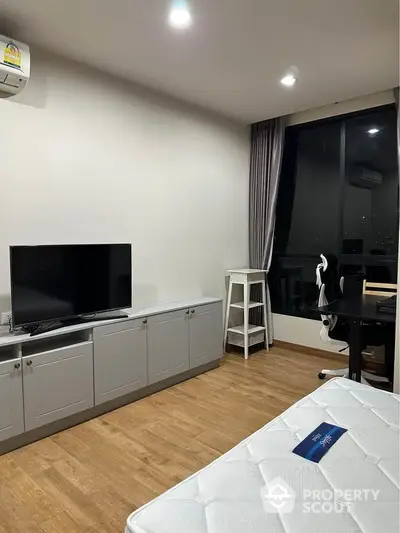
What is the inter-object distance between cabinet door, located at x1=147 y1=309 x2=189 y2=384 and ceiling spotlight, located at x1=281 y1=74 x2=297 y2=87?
2396 mm

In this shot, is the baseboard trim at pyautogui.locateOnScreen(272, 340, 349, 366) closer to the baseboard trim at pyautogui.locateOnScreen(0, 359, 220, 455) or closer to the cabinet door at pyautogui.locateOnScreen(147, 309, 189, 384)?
the baseboard trim at pyautogui.locateOnScreen(0, 359, 220, 455)

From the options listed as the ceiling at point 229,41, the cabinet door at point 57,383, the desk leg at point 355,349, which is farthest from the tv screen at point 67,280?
the desk leg at point 355,349

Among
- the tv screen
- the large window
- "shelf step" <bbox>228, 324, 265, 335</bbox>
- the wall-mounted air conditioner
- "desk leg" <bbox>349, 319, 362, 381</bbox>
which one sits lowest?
"shelf step" <bbox>228, 324, 265, 335</bbox>

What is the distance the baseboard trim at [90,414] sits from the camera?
2.53 m

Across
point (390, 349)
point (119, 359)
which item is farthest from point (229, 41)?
point (390, 349)

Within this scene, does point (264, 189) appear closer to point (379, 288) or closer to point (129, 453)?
point (379, 288)

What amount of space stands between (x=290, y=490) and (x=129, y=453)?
1517 millimetres

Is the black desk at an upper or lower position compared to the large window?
lower

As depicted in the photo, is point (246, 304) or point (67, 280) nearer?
point (67, 280)

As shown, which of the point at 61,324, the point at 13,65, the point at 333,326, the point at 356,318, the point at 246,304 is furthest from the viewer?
the point at 246,304

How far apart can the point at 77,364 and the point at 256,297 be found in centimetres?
272

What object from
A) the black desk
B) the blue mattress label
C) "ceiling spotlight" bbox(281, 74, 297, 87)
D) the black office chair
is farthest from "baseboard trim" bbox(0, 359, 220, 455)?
"ceiling spotlight" bbox(281, 74, 297, 87)

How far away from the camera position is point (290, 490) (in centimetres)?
127

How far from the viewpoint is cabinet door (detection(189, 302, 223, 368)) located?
3.80 meters
